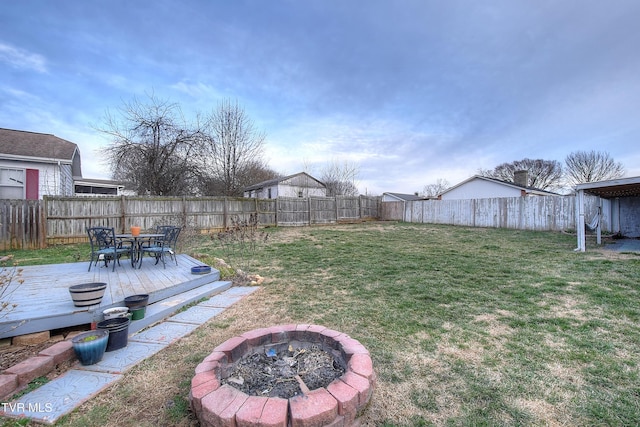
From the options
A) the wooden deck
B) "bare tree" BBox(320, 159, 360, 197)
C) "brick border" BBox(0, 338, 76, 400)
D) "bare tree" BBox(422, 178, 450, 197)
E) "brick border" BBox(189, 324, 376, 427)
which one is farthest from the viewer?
"bare tree" BBox(422, 178, 450, 197)

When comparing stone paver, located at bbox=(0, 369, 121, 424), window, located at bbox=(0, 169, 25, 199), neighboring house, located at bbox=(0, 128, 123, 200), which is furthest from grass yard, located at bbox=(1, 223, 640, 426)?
window, located at bbox=(0, 169, 25, 199)

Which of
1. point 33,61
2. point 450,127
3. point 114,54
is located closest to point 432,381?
point 114,54

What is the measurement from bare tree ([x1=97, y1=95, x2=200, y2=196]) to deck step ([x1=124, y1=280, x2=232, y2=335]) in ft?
38.9

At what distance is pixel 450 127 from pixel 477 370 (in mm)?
12846

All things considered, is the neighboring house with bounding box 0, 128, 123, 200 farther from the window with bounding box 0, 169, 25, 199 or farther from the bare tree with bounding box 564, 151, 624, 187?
the bare tree with bounding box 564, 151, 624, 187

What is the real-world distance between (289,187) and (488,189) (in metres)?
15.1

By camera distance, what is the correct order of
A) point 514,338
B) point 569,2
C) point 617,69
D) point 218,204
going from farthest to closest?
point 218,204 → point 617,69 → point 569,2 → point 514,338

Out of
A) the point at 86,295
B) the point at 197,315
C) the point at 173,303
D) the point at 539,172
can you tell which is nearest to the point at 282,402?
the point at 197,315

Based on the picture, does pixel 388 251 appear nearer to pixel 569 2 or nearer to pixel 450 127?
pixel 569 2

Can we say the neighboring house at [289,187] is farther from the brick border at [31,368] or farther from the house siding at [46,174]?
the brick border at [31,368]

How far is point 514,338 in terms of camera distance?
2670 mm

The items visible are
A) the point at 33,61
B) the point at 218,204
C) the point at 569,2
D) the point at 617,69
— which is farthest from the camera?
the point at 218,204

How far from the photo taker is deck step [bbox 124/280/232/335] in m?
2.98

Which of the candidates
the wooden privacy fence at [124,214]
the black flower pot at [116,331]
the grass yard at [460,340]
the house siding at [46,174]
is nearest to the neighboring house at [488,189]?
the wooden privacy fence at [124,214]
